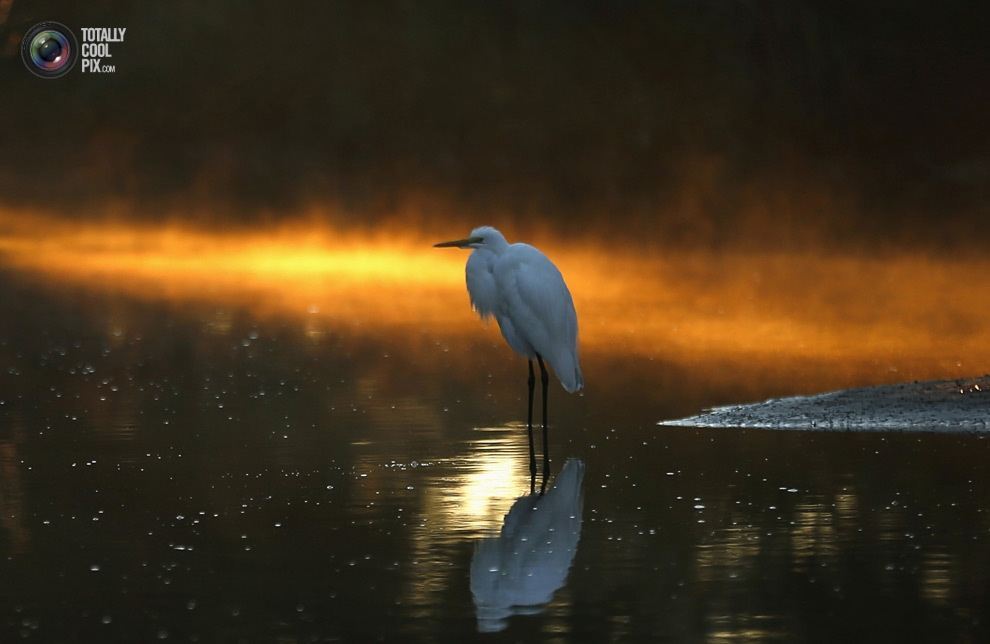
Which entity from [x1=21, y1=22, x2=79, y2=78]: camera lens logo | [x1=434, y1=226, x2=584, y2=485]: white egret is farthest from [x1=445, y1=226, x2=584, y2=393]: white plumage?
[x1=21, y1=22, x2=79, y2=78]: camera lens logo

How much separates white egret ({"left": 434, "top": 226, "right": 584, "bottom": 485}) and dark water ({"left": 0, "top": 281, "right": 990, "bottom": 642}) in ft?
1.29

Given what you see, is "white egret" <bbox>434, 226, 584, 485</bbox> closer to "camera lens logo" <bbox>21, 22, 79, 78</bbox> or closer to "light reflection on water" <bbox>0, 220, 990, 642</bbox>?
"light reflection on water" <bbox>0, 220, 990, 642</bbox>

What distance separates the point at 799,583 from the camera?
22.6 feet

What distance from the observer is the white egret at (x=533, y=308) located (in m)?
11.3

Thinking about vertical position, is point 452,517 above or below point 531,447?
below

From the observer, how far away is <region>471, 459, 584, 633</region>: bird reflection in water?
6.56 m

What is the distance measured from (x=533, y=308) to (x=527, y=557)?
4092 mm

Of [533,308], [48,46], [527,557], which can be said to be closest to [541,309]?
[533,308]

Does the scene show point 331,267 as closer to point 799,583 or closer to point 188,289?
point 188,289

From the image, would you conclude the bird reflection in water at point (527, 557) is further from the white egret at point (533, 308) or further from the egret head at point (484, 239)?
the egret head at point (484, 239)

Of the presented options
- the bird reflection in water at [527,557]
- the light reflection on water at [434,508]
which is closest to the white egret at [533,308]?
the light reflection on water at [434,508]

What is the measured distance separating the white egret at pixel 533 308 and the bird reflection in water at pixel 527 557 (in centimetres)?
221

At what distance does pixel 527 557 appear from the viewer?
7.39 meters

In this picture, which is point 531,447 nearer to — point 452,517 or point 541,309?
point 541,309
